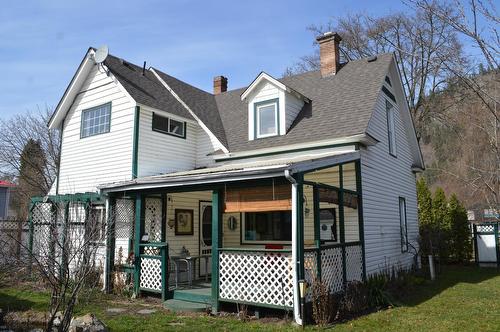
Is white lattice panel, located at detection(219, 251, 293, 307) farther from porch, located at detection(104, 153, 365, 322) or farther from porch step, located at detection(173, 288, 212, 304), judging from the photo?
porch step, located at detection(173, 288, 212, 304)

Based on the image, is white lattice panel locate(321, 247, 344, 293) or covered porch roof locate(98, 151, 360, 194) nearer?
covered porch roof locate(98, 151, 360, 194)

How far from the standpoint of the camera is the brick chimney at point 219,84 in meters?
21.0

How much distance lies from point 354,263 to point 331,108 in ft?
17.5

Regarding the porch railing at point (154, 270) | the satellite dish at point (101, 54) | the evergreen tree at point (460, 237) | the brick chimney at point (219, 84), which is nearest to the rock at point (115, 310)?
the porch railing at point (154, 270)

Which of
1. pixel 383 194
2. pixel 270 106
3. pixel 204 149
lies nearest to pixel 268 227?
pixel 204 149

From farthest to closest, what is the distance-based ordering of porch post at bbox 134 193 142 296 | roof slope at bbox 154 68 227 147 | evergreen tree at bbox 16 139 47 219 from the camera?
evergreen tree at bbox 16 139 47 219
roof slope at bbox 154 68 227 147
porch post at bbox 134 193 142 296

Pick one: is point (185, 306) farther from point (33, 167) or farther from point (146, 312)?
point (33, 167)

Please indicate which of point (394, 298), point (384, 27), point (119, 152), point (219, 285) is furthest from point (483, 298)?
point (384, 27)

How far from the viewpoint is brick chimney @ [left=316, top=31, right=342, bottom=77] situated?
15.7 meters

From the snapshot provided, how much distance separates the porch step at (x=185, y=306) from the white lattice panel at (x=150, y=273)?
2.96 feet

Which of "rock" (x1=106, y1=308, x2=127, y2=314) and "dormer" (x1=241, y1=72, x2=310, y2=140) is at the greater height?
"dormer" (x1=241, y1=72, x2=310, y2=140)

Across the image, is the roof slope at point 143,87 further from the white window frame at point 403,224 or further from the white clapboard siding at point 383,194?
the white window frame at point 403,224

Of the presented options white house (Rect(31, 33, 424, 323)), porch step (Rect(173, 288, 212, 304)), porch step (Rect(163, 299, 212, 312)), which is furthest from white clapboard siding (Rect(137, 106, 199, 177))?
porch step (Rect(163, 299, 212, 312))

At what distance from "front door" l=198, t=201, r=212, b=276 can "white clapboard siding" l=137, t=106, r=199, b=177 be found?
1.70 metres
